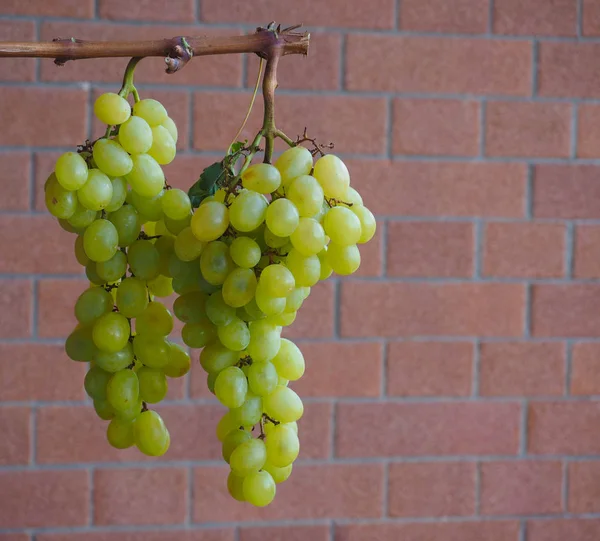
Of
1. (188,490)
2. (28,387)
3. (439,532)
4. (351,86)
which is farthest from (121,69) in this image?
(439,532)

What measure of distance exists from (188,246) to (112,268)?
0.21ft

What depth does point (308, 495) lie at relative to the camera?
1.23 meters

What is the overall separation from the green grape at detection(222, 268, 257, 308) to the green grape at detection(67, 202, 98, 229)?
4.1 inches

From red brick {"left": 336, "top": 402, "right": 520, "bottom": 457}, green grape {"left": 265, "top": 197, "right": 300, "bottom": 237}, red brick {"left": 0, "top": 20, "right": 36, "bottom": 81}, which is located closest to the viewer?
green grape {"left": 265, "top": 197, "right": 300, "bottom": 237}

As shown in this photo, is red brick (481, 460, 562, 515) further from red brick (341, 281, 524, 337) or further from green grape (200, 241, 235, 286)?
green grape (200, 241, 235, 286)

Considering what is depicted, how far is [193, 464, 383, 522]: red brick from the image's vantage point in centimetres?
121

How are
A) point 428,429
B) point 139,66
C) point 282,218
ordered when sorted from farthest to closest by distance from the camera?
point 428,429 → point 139,66 → point 282,218

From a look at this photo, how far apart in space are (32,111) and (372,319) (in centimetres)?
60

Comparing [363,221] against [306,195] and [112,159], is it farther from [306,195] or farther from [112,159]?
[112,159]

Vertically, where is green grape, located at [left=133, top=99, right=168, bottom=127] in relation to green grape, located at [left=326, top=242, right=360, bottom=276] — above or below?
above

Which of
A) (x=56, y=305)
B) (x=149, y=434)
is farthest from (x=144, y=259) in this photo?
(x=56, y=305)

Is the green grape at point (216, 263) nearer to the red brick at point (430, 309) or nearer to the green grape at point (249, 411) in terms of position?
the green grape at point (249, 411)

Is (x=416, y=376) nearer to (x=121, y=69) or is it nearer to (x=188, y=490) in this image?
(x=188, y=490)

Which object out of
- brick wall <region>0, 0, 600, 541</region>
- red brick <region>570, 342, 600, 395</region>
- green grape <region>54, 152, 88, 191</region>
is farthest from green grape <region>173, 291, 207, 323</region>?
red brick <region>570, 342, 600, 395</region>
